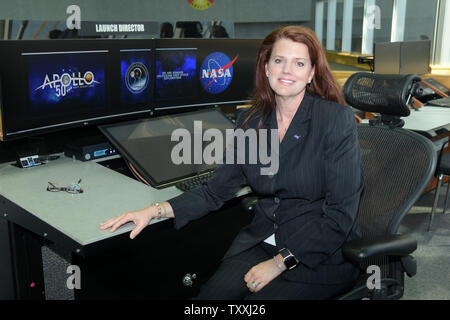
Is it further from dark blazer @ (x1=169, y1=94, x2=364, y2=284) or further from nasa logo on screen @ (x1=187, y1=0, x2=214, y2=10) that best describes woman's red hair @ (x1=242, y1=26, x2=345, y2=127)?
nasa logo on screen @ (x1=187, y1=0, x2=214, y2=10)

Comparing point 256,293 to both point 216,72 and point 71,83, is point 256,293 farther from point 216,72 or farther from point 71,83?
point 216,72

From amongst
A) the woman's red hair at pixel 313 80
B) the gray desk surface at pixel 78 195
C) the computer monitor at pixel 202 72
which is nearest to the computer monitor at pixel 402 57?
the computer monitor at pixel 202 72

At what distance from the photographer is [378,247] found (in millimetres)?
1286

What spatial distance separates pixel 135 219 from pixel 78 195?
0.33 m

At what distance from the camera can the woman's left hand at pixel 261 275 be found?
1427 millimetres

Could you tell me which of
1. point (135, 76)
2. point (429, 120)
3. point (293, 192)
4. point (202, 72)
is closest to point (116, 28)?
point (135, 76)

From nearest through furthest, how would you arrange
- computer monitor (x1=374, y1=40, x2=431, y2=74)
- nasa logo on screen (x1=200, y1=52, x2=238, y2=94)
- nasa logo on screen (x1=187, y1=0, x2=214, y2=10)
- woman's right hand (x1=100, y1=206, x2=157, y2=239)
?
woman's right hand (x1=100, y1=206, x2=157, y2=239), nasa logo on screen (x1=200, y1=52, x2=238, y2=94), computer monitor (x1=374, y1=40, x2=431, y2=74), nasa logo on screen (x1=187, y1=0, x2=214, y2=10)

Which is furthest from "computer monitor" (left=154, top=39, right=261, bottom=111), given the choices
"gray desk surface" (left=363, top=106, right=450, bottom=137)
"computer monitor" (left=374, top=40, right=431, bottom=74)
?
"computer monitor" (left=374, top=40, right=431, bottom=74)

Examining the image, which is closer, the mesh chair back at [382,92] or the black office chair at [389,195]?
the black office chair at [389,195]

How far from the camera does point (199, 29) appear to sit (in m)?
2.88

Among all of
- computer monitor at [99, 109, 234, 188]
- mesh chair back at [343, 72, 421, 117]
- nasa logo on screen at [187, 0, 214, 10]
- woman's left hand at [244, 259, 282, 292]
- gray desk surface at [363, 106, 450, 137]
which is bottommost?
woman's left hand at [244, 259, 282, 292]

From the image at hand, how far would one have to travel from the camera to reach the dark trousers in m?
1.41

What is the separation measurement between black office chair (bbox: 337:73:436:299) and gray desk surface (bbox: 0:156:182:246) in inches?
26.4

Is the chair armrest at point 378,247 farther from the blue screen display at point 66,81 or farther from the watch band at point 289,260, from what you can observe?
the blue screen display at point 66,81
